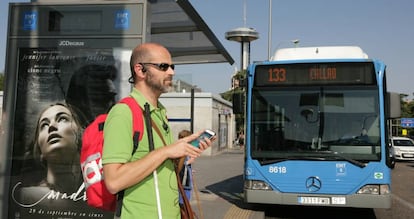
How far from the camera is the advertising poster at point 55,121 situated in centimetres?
378

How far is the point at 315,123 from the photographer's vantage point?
7004mm

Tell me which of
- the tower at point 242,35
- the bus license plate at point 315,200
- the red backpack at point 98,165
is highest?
the tower at point 242,35

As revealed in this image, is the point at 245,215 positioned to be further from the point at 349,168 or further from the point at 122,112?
the point at 122,112

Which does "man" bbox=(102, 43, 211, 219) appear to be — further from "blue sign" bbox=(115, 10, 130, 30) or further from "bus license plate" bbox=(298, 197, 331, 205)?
"bus license plate" bbox=(298, 197, 331, 205)

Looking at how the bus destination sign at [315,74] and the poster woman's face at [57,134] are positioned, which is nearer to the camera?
the poster woman's face at [57,134]

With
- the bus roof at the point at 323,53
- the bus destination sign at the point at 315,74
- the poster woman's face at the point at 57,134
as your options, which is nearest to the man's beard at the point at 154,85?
the poster woman's face at the point at 57,134

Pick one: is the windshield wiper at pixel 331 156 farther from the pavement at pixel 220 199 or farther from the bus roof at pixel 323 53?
the bus roof at pixel 323 53

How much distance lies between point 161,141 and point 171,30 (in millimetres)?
6043

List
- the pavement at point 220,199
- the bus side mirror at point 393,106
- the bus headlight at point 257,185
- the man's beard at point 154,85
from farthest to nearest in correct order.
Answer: the pavement at point 220,199, the bus headlight at point 257,185, the bus side mirror at point 393,106, the man's beard at point 154,85

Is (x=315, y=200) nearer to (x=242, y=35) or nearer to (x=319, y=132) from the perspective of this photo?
(x=319, y=132)

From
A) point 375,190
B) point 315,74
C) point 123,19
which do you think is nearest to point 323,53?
point 315,74

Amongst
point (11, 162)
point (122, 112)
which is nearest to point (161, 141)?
point (122, 112)

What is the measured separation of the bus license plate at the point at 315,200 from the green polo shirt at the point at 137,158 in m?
5.22

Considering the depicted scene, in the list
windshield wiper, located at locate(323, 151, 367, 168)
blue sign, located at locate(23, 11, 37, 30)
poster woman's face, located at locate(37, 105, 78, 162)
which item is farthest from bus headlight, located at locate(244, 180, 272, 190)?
blue sign, located at locate(23, 11, 37, 30)
